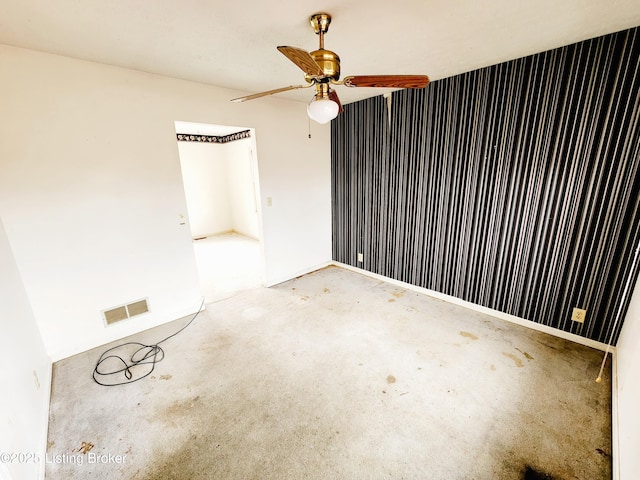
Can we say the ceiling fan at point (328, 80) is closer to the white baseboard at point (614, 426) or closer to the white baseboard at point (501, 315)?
the white baseboard at point (614, 426)

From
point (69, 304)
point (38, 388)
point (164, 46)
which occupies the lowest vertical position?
point (38, 388)

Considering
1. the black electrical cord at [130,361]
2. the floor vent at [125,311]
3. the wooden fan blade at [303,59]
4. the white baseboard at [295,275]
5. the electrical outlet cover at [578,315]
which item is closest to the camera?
the wooden fan blade at [303,59]

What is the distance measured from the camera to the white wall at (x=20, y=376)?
4.12 feet

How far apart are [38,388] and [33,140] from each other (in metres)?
1.79

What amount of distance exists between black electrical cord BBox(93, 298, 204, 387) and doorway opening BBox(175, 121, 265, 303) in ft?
8.01

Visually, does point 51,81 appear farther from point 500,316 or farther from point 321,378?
point 500,316

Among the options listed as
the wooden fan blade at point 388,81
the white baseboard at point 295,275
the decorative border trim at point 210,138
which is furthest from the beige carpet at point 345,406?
the decorative border trim at point 210,138

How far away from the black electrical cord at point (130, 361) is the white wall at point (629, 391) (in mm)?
2934

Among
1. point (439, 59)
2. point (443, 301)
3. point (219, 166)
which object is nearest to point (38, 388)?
point (443, 301)

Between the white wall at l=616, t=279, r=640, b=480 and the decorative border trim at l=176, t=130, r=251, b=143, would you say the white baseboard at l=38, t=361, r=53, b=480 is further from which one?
the decorative border trim at l=176, t=130, r=251, b=143

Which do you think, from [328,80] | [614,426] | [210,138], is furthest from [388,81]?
[210,138]

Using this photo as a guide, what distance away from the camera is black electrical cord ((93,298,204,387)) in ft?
6.95

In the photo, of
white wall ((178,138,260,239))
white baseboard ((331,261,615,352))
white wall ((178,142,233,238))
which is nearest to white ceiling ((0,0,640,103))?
white baseboard ((331,261,615,352))

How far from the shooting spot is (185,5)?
1.48m
